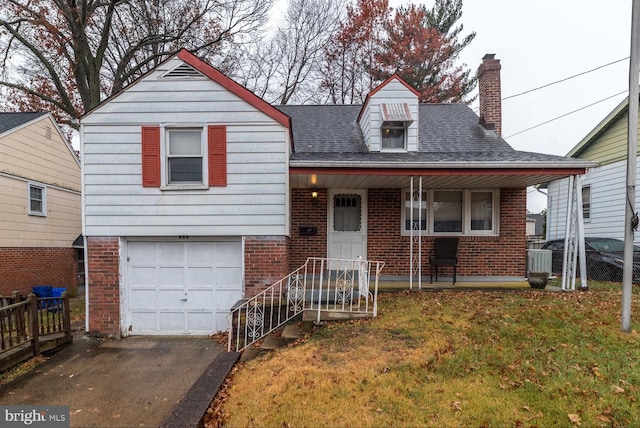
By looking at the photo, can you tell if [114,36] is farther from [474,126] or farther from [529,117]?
[529,117]

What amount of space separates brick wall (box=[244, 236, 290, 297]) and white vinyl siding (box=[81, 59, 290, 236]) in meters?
0.20

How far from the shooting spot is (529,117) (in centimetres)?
2409

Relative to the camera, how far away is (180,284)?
693 cm

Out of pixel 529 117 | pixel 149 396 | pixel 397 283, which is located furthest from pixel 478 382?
pixel 529 117

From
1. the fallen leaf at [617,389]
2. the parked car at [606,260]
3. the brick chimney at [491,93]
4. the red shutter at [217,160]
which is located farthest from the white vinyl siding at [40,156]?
the parked car at [606,260]

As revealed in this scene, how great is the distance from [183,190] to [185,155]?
28.6 inches

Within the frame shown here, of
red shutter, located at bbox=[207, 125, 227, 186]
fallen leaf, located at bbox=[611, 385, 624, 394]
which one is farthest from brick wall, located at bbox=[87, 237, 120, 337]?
fallen leaf, located at bbox=[611, 385, 624, 394]

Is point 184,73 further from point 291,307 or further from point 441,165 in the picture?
point 441,165

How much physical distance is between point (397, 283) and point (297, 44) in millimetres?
17013

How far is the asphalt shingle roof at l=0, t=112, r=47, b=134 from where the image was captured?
10.8m

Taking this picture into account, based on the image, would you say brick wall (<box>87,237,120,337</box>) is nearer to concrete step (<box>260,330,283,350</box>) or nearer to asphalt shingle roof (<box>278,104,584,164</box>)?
concrete step (<box>260,330,283,350</box>)

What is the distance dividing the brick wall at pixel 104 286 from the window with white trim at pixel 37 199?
7.20 m

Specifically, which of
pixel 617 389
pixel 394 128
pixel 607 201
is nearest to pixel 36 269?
pixel 394 128

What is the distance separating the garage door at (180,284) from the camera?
6879 millimetres
